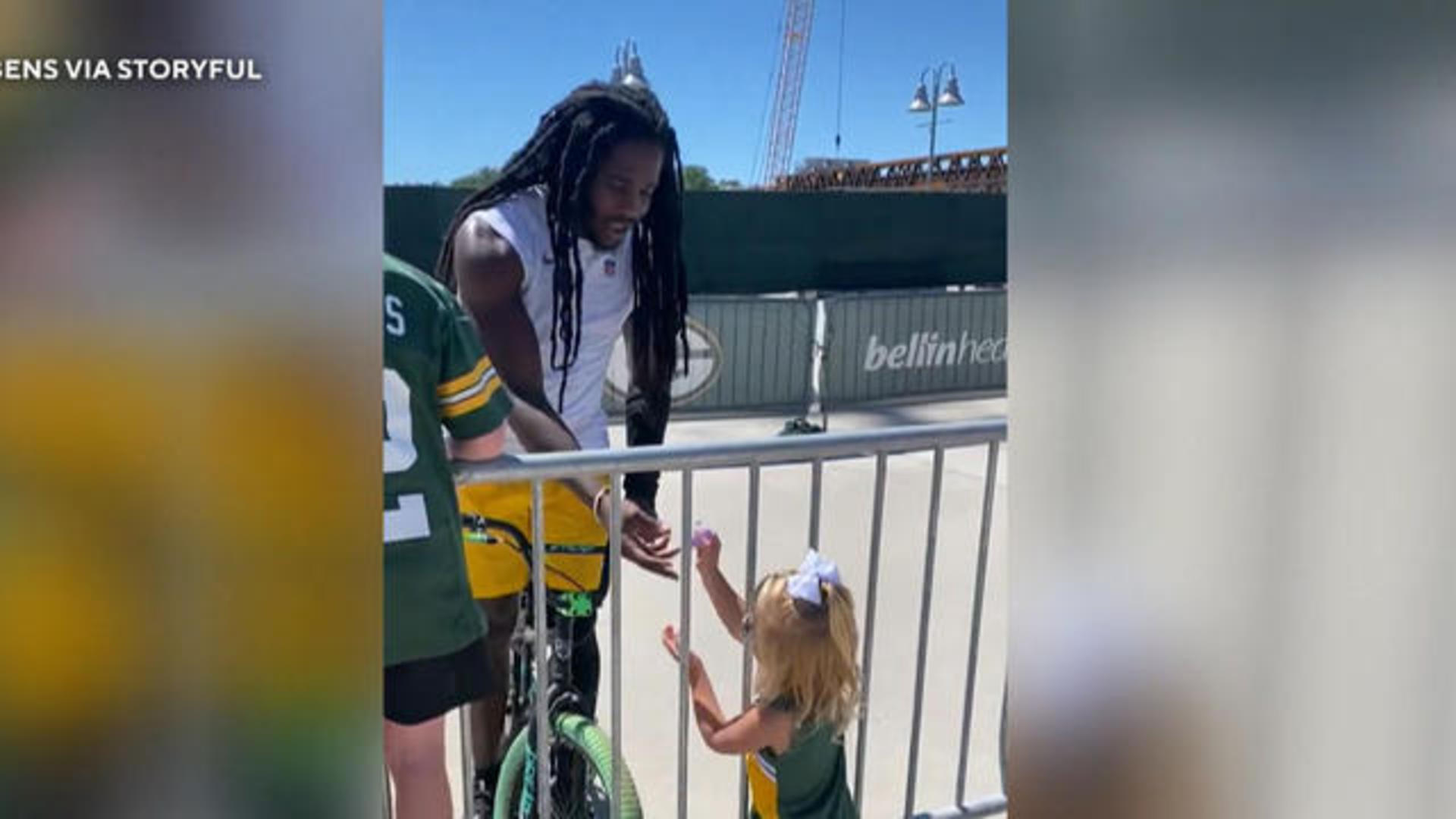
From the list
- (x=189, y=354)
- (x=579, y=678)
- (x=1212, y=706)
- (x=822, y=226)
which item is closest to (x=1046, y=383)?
(x=1212, y=706)

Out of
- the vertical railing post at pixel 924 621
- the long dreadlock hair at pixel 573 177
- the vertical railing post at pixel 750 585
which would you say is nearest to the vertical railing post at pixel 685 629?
the vertical railing post at pixel 750 585

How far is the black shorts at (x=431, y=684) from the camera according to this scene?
1632 mm

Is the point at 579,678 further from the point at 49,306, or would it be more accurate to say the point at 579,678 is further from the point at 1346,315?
the point at 1346,315

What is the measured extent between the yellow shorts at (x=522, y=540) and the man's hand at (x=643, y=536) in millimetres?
134

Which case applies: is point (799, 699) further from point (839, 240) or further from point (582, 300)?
point (839, 240)

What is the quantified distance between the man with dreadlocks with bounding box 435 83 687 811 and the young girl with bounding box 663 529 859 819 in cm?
32

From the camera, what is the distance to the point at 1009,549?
0.79 metres

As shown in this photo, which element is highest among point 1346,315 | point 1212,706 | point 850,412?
point 1346,315

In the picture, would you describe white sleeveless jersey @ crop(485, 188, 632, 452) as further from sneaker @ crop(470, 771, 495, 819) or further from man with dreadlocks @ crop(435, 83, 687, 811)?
sneaker @ crop(470, 771, 495, 819)

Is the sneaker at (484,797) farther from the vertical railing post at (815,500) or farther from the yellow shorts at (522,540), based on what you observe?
the vertical railing post at (815,500)

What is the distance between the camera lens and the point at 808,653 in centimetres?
216

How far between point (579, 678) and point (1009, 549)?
6.61 feet

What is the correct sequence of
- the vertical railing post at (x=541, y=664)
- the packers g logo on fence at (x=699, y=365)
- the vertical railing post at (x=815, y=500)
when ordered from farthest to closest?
the packers g logo on fence at (x=699, y=365) → the vertical railing post at (x=815, y=500) → the vertical railing post at (x=541, y=664)

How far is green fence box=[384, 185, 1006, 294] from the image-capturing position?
1078cm
